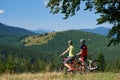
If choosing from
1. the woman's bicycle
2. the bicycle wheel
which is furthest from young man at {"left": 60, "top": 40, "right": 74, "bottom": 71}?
the bicycle wheel

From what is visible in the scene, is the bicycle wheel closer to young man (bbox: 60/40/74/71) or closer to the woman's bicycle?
the woman's bicycle

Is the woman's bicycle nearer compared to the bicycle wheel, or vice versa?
the woman's bicycle

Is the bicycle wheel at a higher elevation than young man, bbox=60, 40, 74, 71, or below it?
below

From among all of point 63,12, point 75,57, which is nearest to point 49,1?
point 63,12

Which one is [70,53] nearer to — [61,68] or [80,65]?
[80,65]

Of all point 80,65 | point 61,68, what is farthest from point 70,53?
point 61,68

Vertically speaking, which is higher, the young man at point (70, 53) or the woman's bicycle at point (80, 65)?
the young man at point (70, 53)

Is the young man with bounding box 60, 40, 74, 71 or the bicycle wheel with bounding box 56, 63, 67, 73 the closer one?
the young man with bounding box 60, 40, 74, 71

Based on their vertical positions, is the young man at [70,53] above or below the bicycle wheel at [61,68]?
above

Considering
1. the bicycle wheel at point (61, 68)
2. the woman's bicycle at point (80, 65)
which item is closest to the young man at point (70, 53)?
the woman's bicycle at point (80, 65)

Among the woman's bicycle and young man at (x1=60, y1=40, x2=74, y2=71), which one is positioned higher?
young man at (x1=60, y1=40, x2=74, y2=71)

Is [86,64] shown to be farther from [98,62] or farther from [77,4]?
[77,4]

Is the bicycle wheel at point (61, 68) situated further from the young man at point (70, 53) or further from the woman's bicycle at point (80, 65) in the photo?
the young man at point (70, 53)

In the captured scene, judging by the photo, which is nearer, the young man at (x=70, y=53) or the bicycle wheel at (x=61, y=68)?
the young man at (x=70, y=53)
